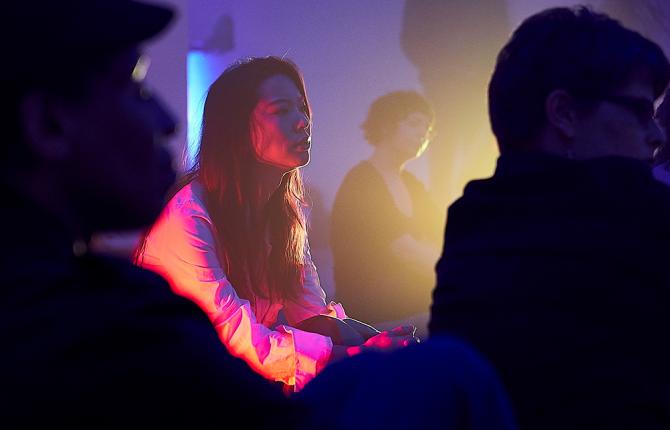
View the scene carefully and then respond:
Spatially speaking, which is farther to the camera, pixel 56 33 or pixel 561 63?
pixel 561 63

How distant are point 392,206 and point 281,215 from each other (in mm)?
1404

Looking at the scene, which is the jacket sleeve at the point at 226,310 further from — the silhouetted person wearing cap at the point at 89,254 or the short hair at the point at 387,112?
the short hair at the point at 387,112

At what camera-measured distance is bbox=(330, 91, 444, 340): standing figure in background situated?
155 inches

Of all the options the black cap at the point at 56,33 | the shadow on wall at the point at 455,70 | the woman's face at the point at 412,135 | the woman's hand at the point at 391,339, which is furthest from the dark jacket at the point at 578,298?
the shadow on wall at the point at 455,70

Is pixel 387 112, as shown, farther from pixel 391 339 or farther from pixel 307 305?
pixel 391 339

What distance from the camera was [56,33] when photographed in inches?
28.4

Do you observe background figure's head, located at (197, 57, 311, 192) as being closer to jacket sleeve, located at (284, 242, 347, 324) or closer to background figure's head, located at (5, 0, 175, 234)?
jacket sleeve, located at (284, 242, 347, 324)

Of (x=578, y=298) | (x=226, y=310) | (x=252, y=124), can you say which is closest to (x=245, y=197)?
(x=252, y=124)

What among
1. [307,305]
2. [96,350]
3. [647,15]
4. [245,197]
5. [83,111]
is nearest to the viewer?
[96,350]

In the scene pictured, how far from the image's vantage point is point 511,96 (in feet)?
4.58

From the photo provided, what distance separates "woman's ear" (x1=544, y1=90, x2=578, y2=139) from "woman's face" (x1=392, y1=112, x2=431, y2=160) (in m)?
2.63

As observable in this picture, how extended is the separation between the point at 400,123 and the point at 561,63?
106 inches

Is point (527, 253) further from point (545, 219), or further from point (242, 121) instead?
point (242, 121)

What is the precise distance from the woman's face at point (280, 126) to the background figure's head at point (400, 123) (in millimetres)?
1242
